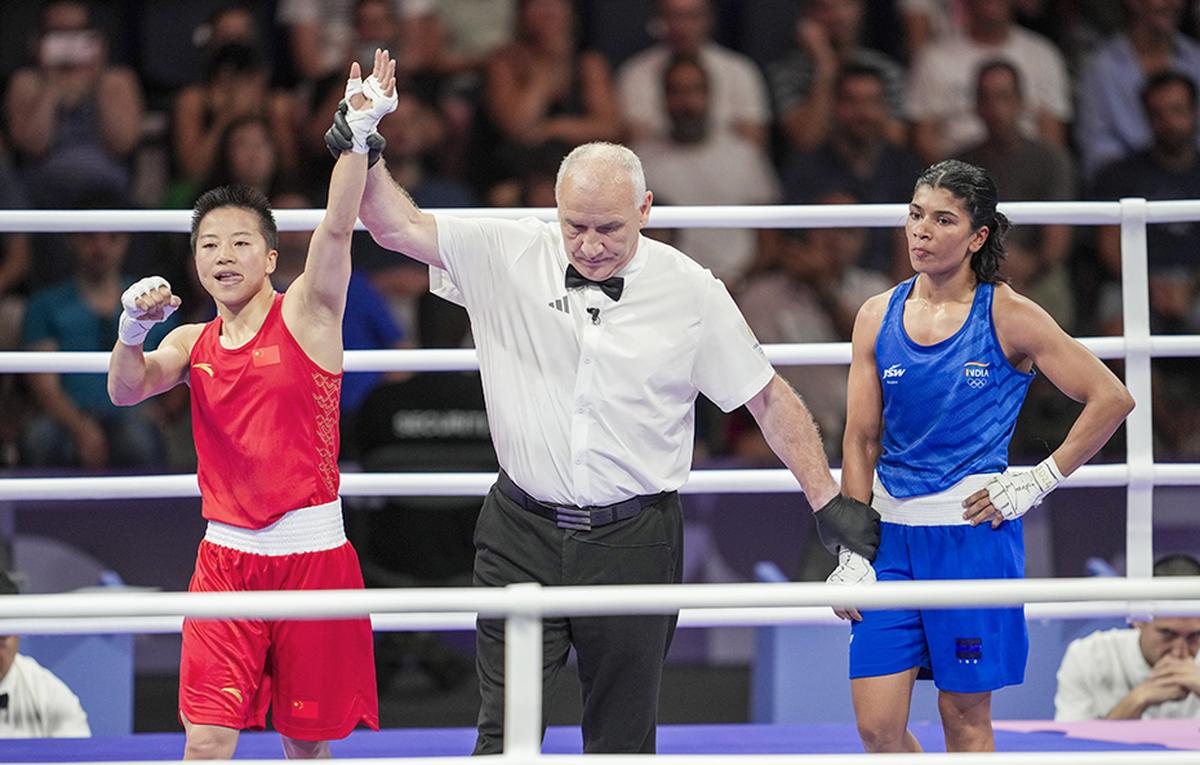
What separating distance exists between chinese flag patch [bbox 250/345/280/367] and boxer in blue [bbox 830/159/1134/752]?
3.90ft

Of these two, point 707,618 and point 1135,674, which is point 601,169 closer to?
point 707,618

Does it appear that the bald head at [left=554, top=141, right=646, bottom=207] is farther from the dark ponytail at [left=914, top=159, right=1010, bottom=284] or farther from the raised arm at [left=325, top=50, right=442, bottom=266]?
the dark ponytail at [left=914, top=159, right=1010, bottom=284]

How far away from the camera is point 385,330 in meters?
5.43

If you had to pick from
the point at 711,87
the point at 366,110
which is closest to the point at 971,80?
the point at 711,87

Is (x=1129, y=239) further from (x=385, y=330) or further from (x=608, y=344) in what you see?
(x=385, y=330)

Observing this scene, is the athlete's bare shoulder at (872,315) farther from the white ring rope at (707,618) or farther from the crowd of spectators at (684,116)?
the crowd of spectators at (684,116)

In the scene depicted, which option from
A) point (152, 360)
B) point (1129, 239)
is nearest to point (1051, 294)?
point (1129, 239)

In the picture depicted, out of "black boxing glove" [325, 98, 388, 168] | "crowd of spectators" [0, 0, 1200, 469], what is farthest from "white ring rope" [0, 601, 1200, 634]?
"crowd of spectators" [0, 0, 1200, 469]

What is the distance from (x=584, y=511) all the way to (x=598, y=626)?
0.71 ft

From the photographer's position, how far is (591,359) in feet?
9.75

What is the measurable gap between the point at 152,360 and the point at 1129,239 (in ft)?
7.59

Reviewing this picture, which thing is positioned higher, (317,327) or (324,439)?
(317,327)

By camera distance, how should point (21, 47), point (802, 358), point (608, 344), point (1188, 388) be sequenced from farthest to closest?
point (21, 47), point (1188, 388), point (802, 358), point (608, 344)

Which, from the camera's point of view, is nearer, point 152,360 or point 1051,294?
point 152,360
